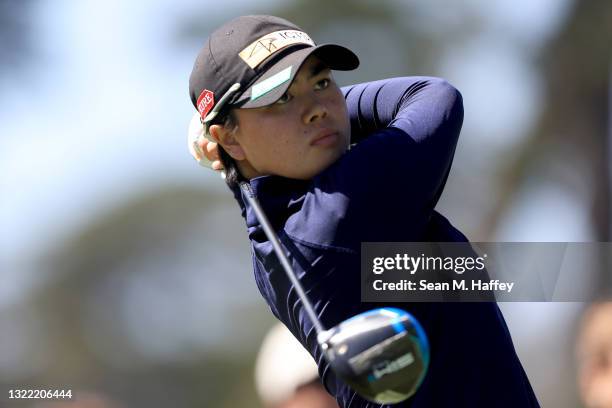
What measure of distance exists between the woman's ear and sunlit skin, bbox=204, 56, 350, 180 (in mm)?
50

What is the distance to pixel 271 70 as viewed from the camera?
10.1ft

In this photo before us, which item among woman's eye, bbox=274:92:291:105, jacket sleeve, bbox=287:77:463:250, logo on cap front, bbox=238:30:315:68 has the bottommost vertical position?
jacket sleeve, bbox=287:77:463:250

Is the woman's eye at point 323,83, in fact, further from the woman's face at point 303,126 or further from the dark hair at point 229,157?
the dark hair at point 229,157

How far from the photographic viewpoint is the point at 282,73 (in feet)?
9.93

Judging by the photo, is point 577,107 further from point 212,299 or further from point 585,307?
point 212,299

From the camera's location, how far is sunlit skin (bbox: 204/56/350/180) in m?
3.07

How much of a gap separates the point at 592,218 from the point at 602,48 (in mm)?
1184

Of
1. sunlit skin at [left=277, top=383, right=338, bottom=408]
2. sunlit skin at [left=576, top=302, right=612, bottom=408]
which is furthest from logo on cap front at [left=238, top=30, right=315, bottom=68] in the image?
sunlit skin at [left=576, top=302, right=612, bottom=408]

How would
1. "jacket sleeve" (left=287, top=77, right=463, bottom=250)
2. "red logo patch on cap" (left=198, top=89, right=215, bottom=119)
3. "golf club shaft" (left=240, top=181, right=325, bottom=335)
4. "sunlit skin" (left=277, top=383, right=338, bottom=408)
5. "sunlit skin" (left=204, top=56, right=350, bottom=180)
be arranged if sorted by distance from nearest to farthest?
"golf club shaft" (left=240, top=181, right=325, bottom=335), "jacket sleeve" (left=287, top=77, right=463, bottom=250), "sunlit skin" (left=204, top=56, right=350, bottom=180), "red logo patch on cap" (left=198, top=89, right=215, bottom=119), "sunlit skin" (left=277, top=383, right=338, bottom=408)

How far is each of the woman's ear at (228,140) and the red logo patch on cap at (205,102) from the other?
4 cm

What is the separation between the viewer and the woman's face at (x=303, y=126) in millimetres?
3074

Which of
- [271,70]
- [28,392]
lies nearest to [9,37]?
[28,392]
